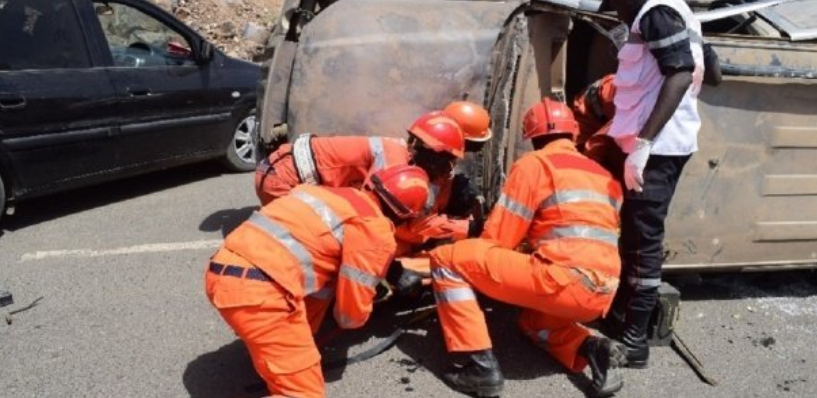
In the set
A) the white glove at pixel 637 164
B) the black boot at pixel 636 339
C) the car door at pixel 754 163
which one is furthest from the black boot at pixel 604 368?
the car door at pixel 754 163

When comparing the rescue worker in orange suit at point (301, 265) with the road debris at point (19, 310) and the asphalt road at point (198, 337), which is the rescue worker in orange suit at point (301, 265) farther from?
the road debris at point (19, 310)

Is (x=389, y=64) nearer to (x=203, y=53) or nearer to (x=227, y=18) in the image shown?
(x=203, y=53)

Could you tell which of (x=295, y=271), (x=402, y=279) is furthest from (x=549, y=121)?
(x=295, y=271)

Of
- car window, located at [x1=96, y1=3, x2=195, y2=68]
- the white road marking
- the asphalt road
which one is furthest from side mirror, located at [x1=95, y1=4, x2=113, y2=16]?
the white road marking

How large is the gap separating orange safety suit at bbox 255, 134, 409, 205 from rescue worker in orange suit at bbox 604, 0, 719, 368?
42.6 inches

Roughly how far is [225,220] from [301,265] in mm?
2576

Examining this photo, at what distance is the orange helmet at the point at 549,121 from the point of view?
3346mm

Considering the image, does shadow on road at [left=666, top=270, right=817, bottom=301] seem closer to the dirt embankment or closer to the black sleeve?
the black sleeve

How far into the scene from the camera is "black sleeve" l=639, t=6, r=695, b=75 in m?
3.02

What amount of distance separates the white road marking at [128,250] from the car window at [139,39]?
4.72 ft

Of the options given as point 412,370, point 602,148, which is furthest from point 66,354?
point 602,148

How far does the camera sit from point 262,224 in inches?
114

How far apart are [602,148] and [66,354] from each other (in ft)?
8.83

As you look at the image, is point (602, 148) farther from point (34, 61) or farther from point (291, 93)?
point (34, 61)
